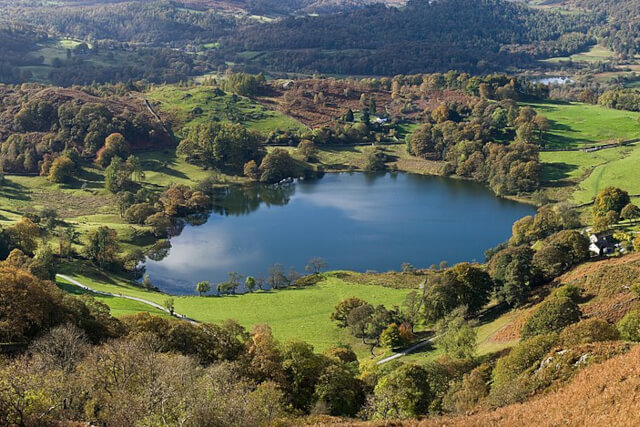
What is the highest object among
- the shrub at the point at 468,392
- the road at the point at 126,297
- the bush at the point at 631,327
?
the bush at the point at 631,327

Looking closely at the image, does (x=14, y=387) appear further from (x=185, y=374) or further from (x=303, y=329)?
(x=303, y=329)

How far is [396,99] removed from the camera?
150500mm

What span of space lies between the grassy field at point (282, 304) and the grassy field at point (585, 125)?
73234mm

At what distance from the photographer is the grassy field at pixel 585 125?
117812mm

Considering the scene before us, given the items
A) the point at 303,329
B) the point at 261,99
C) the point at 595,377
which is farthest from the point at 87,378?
the point at 261,99

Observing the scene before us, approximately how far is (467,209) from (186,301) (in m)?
50.9

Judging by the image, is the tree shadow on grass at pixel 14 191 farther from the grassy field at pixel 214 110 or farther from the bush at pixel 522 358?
the bush at pixel 522 358

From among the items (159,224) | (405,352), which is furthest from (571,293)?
(159,224)

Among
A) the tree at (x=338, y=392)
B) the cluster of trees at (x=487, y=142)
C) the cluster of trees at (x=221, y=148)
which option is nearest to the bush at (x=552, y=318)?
the tree at (x=338, y=392)

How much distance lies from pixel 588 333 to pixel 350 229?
55.1 metres

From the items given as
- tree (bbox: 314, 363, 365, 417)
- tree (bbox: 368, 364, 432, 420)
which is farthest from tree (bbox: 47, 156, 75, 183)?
tree (bbox: 368, 364, 432, 420)

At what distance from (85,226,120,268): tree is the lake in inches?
207

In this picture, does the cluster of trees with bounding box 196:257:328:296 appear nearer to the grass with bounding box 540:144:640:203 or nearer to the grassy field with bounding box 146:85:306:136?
the grass with bounding box 540:144:640:203

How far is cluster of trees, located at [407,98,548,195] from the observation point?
3959 inches
